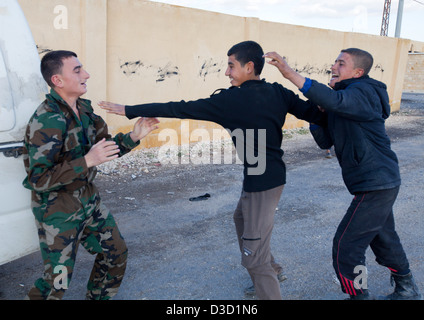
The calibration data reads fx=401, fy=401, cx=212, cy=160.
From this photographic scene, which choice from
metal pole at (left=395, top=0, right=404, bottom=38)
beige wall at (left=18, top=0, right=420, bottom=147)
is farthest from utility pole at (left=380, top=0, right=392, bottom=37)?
beige wall at (left=18, top=0, right=420, bottom=147)

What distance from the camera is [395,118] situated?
15109mm

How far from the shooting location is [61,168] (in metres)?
2.35

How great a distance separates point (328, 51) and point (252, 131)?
11.6 m

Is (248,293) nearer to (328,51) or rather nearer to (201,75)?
(201,75)

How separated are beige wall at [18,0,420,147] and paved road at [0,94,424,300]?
2067 mm

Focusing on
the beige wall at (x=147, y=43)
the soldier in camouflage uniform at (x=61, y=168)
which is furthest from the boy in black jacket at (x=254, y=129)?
the beige wall at (x=147, y=43)

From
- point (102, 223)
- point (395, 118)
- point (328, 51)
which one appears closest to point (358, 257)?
point (102, 223)

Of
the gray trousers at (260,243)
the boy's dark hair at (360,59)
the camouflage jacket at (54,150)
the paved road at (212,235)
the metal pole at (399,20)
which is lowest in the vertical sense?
the paved road at (212,235)

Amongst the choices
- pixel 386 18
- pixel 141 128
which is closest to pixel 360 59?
pixel 141 128

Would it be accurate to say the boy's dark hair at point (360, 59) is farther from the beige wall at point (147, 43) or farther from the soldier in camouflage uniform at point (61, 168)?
the beige wall at point (147, 43)

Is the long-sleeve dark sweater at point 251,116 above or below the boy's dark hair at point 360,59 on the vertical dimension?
below

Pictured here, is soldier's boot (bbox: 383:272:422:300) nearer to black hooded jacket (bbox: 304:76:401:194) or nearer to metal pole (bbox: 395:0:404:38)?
black hooded jacket (bbox: 304:76:401:194)

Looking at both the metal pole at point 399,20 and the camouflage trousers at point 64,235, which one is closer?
the camouflage trousers at point 64,235

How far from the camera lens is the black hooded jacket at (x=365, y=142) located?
265 centimetres
